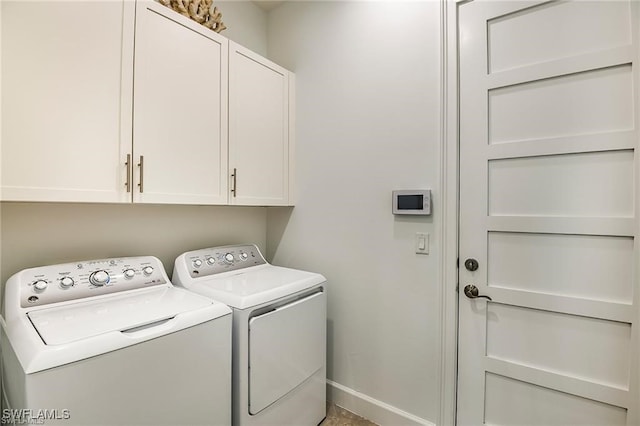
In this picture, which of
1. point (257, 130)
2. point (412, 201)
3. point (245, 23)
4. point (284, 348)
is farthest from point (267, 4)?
point (284, 348)

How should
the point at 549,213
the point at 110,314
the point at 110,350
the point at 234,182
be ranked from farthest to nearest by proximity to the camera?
1. the point at 234,182
2. the point at 549,213
3. the point at 110,314
4. the point at 110,350

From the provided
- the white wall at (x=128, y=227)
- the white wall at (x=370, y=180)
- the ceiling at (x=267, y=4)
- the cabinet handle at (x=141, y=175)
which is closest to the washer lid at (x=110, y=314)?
the white wall at (x=128, y=227)

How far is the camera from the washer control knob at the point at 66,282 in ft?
4.22

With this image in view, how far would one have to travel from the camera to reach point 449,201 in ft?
5.31

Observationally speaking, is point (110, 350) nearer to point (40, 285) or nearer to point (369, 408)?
point (40, 285)

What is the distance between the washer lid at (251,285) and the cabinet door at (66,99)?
57 centimetres

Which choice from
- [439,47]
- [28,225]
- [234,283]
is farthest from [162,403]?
[439,47]

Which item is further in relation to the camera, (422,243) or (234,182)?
(234,182)

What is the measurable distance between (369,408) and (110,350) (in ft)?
5.00

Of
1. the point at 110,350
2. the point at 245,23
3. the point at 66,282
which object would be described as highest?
the point at 245,23

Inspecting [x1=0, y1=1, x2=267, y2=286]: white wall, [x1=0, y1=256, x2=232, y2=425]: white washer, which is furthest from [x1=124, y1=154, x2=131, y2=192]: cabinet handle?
[x1=0, y1=256, x2=232, y2=425]: white washer

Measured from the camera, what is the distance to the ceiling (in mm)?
2333

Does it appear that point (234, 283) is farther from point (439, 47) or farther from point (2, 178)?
point (439, 47)

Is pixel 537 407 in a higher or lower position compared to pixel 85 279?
lower
